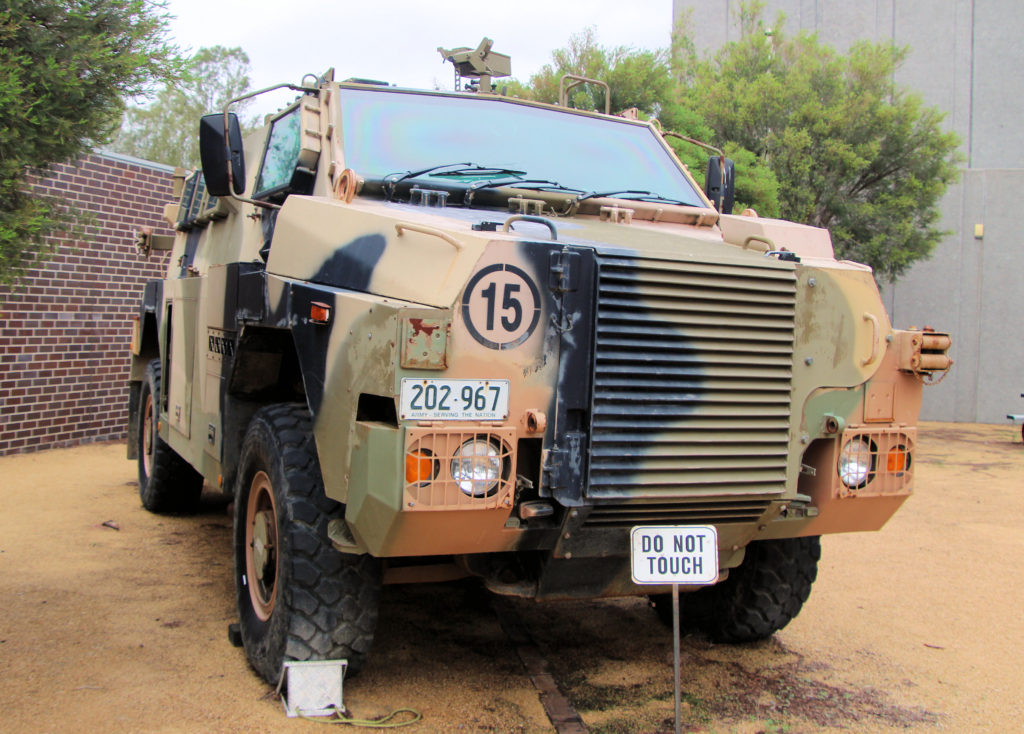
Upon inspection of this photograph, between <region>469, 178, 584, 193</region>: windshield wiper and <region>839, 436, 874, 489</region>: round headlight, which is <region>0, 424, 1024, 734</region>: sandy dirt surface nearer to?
<region>839, 436, 874, 489</region>: round headlight

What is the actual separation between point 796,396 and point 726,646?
→ 62.4 inches

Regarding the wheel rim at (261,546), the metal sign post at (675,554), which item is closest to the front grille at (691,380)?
the metal sign post at (675,554)

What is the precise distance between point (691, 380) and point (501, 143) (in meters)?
1.79

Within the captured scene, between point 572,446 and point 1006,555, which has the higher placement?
point 572,446

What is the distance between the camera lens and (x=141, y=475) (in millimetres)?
7219

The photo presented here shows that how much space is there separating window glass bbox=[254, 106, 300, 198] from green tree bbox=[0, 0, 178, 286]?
35.4 inches

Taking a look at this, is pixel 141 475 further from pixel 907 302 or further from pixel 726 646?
pixel 907 302

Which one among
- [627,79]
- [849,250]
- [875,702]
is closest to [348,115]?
→ [875,702]

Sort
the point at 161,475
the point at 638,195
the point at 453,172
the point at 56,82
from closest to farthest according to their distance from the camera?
the point at 56,82 → the point at 453,172 → the point at 638,195 → the point at 161,475

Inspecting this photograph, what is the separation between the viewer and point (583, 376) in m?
3.21

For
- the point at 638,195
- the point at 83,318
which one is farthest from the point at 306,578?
the point at 83,318

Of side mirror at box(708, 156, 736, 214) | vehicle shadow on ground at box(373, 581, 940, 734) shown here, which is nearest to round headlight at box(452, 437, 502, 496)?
vehicle shadow on ground at box(373, 581, 940, 734)

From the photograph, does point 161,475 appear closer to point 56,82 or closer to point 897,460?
point 56,82

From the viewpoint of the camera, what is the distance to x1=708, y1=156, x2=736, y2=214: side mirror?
552 centimetres
